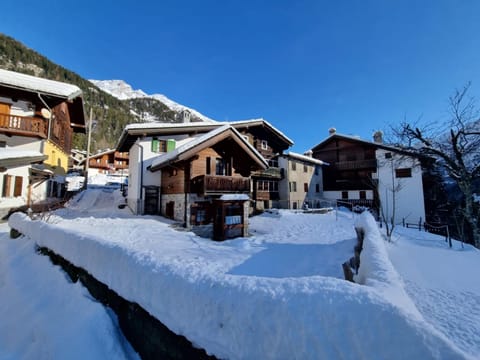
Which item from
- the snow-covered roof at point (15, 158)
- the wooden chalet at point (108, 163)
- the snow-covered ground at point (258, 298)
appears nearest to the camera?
the snow-covered ground at point (258, 298)

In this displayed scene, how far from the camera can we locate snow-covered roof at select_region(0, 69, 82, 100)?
44.4ft

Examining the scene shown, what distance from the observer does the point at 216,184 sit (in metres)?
12.4

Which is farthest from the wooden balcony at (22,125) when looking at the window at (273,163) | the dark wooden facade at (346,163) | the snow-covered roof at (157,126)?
the dark wooden facade at (346,163)

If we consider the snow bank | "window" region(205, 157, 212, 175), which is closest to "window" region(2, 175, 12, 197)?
"window" region(205, 157, 212, 175)

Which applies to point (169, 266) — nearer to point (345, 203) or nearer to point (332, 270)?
point (332, 270)

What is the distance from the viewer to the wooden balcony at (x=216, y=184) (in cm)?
1198

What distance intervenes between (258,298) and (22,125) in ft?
63.8

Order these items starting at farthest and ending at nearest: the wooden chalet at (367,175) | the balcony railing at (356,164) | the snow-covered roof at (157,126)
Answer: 1. the balcony railing at (356,164)
2. the wooden chalet at (367,175)
3. the snow-covered roof at (157,126)

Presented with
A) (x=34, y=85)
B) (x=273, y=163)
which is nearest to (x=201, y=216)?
(x=273, y=163)

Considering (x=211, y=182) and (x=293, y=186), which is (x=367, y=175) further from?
(x=211, y=182)

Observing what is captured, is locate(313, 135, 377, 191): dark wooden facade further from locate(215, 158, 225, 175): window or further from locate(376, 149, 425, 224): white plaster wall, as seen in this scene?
locate(215, 158, 225, 175): window

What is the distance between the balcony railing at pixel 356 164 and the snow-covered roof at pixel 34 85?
96.1 ft

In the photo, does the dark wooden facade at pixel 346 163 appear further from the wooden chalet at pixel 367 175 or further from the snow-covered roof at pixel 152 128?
the snow-covered roof at pixel 152 128

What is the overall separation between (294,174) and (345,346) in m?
23.9
